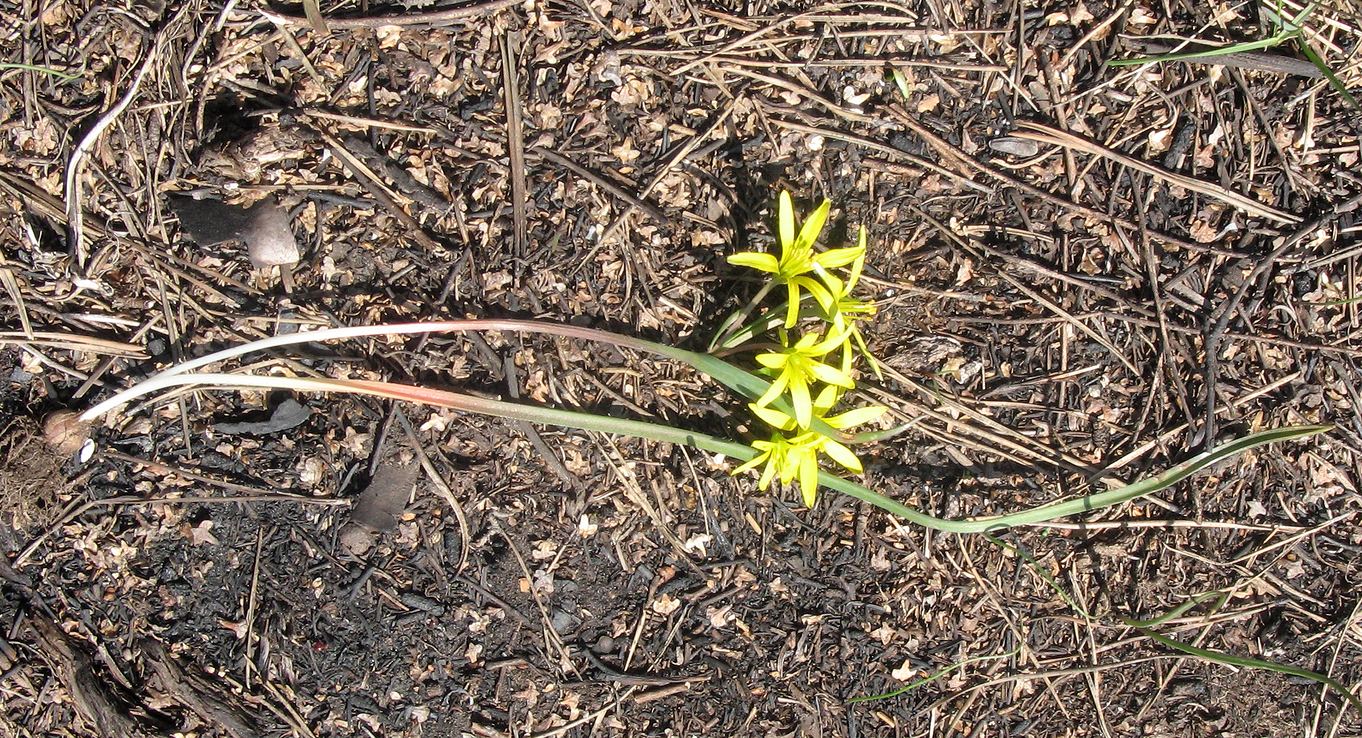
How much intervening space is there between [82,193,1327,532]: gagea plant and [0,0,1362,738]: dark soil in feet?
0.31

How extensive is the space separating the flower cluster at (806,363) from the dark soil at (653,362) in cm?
25

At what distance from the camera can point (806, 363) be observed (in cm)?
176

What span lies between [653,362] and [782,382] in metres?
0.46

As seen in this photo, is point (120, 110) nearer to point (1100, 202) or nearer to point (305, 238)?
point (305, 238)

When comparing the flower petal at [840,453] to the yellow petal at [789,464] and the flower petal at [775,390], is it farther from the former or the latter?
the flower petal at [775,390]

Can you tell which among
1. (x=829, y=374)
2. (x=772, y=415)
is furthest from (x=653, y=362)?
(x=829, y=374)

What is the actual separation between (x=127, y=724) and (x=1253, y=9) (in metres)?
3.67

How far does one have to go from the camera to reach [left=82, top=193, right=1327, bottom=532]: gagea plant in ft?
5.79

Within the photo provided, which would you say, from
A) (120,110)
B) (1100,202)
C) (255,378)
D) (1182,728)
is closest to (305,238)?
(255,378)

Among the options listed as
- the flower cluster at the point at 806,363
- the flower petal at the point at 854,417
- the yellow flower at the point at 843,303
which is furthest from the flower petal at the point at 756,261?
the flower petal at the point at 854,417

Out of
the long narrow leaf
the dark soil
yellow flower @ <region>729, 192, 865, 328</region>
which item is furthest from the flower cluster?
the dark soil

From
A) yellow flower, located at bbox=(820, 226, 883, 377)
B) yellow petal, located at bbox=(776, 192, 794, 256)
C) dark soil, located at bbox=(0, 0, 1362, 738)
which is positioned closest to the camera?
yellow flower, located at bbox=(820, 226, 883, 377)

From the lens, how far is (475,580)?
2105 millimetres

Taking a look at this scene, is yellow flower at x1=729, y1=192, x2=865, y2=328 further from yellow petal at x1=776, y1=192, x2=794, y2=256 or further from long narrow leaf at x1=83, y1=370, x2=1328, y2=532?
long narrow leaf at x1=83, y1=370, x2=1328, y2=532
